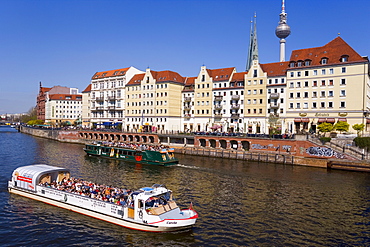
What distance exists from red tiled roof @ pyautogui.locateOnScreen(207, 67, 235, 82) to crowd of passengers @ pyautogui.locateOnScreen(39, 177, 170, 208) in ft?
238

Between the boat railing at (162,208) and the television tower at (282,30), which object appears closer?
the boat railing at (162,208)

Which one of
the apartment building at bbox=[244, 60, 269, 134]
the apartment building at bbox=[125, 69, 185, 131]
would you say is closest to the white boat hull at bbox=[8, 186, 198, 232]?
the apartment building at bbox=[244, 60, 269, 134]

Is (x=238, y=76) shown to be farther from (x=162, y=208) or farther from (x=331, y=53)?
(x=162, y=208)

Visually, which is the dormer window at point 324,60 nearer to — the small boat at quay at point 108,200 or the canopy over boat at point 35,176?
the small boat at quay at point 108,200

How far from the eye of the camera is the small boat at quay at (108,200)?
90.4 feet

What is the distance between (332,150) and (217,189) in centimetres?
3167

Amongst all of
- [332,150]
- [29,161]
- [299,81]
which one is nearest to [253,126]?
[299,81]

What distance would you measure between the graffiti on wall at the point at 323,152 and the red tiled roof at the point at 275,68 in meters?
30.0

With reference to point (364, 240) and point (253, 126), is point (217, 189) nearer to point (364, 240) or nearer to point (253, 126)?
point (364, 240)

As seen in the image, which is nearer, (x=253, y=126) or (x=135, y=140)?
(x=253, y=126)

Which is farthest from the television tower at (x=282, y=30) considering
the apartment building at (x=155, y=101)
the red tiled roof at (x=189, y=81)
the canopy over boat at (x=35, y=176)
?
the canopy over boat at (x=35, y=176)

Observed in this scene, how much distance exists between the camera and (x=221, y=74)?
104375 mm

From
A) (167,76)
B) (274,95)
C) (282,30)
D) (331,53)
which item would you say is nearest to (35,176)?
(274,95)

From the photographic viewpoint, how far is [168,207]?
28.3m
